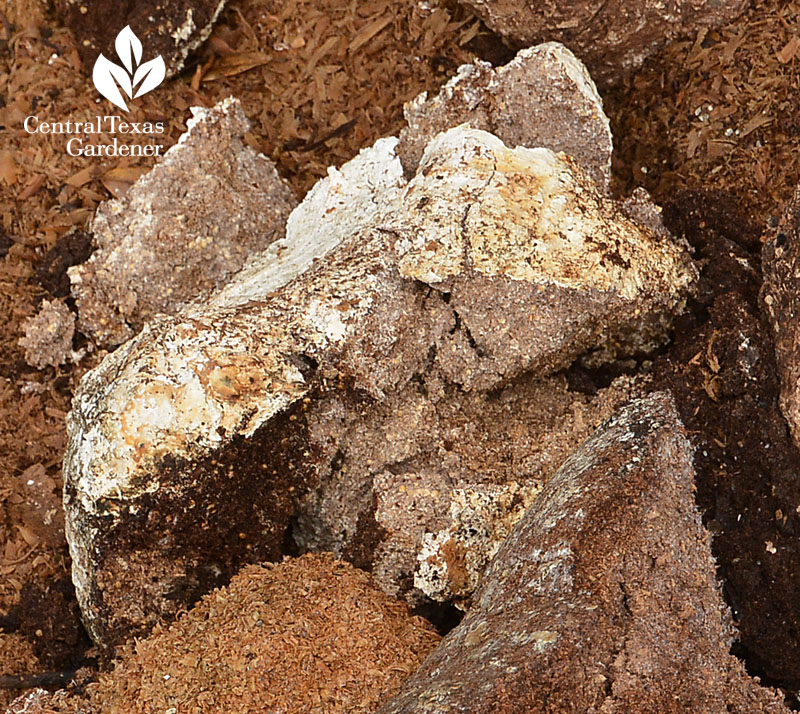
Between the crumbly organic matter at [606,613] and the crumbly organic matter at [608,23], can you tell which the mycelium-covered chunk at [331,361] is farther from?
the crumbly organic matter at [608,23]

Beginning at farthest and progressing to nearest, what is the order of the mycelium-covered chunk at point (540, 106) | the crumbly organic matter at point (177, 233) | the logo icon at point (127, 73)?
the logo icon at point (127, 73)
the crumbly organic matter at point (177, 233)
the mycelium-covered chunk at point (540, 106)

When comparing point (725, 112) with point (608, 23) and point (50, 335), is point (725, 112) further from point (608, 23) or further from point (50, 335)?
point (50, 335)

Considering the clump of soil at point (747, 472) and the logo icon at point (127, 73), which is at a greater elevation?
the logo icon at point (127, 73)

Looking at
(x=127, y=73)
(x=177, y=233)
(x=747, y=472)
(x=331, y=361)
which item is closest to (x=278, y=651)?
(x=331, y=361)

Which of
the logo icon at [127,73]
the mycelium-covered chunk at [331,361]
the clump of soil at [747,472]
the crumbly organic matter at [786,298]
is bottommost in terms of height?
the clump of soil at [747,472]

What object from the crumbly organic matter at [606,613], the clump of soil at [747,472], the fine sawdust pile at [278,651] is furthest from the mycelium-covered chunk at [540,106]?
the fine sawdust pile at [278,651]

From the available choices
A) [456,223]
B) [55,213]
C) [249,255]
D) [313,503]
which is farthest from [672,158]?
[55,213]

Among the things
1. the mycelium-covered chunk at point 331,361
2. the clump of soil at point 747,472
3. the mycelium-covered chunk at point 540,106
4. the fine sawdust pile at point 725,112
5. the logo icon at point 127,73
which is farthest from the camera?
the logo icon at point 127,73
